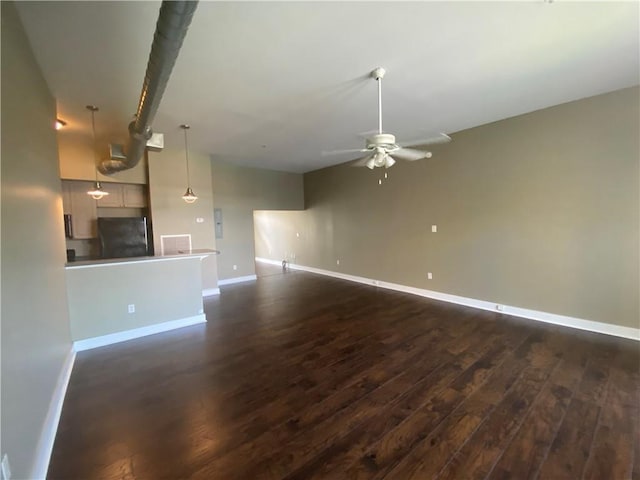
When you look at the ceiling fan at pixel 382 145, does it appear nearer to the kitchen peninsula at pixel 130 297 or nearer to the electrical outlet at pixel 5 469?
the electrical outlet at pixel 5 469

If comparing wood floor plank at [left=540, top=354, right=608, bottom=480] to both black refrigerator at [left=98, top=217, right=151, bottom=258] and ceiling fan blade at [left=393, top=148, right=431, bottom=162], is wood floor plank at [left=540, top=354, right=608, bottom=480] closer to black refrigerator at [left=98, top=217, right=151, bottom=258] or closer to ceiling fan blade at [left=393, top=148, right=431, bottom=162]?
ceiling fan blade at [left=393, top=148, right=431, bottom=162]

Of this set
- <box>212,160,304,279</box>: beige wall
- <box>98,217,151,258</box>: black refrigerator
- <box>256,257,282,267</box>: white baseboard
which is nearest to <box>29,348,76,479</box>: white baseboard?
<box>98,217,151,258</box>: black refrigerator

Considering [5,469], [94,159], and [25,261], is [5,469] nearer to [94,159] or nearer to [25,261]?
[25,261]

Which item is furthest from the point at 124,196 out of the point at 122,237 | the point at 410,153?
the point at 410,153

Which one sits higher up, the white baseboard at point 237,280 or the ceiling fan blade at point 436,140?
the ceiling fan blade at point 436,140

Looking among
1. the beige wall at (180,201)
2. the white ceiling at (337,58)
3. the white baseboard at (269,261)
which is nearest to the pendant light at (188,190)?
the beige wall at (180,201)

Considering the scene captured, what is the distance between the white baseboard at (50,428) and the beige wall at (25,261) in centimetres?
7

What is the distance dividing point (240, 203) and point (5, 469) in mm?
6203

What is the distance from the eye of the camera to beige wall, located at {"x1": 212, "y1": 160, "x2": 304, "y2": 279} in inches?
267

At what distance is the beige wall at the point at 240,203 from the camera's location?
6.78 metres

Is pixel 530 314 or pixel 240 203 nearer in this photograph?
pixel 530 314

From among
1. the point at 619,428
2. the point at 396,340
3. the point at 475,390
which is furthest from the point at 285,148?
the point at 619,428

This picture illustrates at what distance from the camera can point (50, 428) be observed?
1953mm

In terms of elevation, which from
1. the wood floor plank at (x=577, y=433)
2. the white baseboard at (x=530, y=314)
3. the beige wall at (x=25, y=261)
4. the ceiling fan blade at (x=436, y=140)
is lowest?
the wood floor plank at (x=577, y=433)
